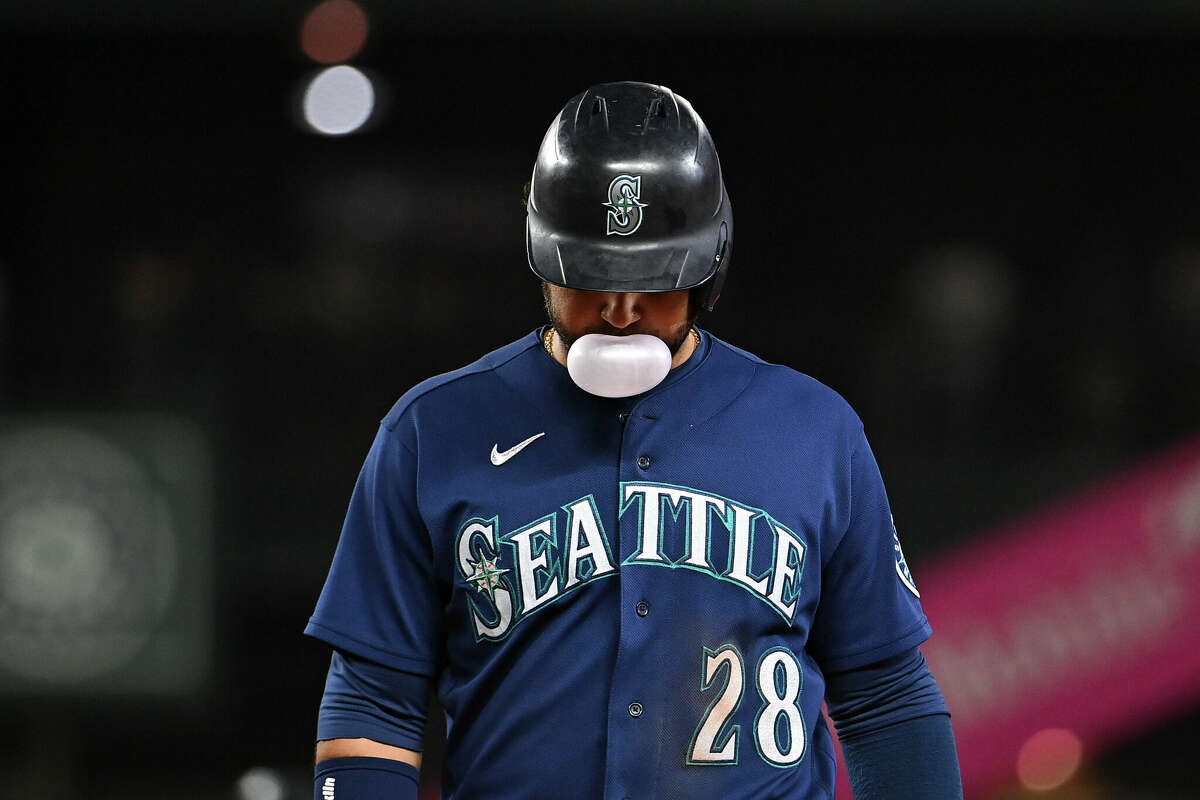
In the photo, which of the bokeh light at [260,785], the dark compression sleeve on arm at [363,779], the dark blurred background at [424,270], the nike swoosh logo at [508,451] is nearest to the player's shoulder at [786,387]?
the nike swoosh logo at [508,451]

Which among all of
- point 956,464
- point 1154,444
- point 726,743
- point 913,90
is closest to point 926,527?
point 956,464

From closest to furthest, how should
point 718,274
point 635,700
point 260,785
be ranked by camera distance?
1. point 635,700
2. point 718,274
3. point 260,785

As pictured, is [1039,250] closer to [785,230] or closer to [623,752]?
[785,230]

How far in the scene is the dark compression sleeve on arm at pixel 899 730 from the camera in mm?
1502

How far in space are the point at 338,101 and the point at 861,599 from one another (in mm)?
2729

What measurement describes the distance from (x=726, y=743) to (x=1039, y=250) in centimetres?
272

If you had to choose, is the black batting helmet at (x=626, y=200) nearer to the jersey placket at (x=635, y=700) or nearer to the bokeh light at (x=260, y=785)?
the jersey placket at (x=635, y=700)

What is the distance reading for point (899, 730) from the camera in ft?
4.92

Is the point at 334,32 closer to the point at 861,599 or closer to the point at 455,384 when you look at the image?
the point at 455,384

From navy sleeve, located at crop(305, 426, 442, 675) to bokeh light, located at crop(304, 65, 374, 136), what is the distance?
2.55 m

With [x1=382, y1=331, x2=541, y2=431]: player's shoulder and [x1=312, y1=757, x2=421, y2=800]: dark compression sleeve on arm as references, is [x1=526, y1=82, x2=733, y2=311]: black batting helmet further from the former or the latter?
[x1=312, y1=757, x2=421, y2=800]: dark compression sleeve on arm

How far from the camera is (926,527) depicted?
3795 mm

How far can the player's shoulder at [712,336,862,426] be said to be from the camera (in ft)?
4.97

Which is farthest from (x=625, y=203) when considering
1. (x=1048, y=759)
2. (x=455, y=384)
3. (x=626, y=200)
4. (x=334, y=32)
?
(x=1048, y=759)
